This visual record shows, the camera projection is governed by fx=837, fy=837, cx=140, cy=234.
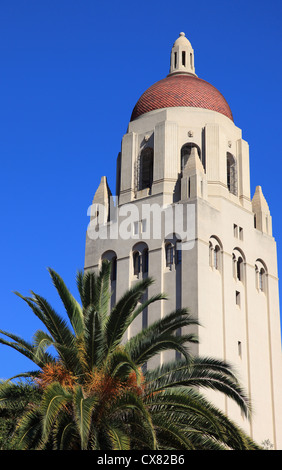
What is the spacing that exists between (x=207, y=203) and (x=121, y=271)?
571cm

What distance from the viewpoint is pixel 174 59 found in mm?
51062

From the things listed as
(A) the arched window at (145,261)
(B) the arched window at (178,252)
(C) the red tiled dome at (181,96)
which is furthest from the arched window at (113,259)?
(C) the red tiled dome at (181,96)

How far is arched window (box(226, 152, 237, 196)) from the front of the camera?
46.3 m

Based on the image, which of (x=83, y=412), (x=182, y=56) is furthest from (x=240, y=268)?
(x=83, y=412)

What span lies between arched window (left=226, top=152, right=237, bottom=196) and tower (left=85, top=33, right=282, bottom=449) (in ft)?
0.18

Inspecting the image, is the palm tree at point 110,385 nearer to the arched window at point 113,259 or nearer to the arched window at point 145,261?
the arched window at point 145,261

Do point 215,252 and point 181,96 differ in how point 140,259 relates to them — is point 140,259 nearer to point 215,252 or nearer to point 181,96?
point 215,252

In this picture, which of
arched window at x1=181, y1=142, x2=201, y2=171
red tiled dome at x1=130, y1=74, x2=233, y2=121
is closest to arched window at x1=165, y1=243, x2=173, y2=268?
arched window at x1=181, y1=142, x2=201, y2=171

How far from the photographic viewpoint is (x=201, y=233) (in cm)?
4106

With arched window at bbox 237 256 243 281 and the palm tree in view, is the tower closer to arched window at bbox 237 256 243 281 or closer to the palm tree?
arched window at bbox 237 256 243 281

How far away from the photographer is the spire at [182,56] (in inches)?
1994

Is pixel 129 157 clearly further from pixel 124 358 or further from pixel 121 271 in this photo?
pixel 124 358

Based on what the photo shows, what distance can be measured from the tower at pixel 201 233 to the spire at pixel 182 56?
1.53 m
